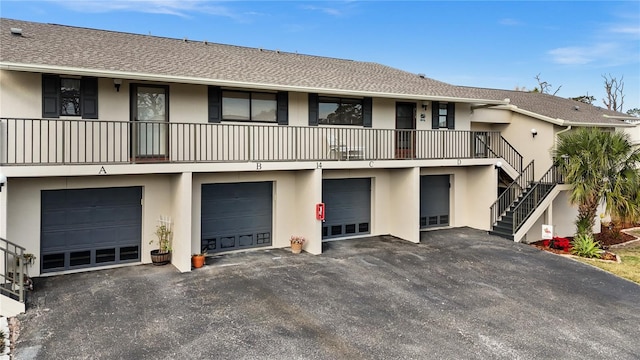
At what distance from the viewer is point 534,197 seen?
49.1ft

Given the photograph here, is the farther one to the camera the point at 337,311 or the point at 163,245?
the point at 163,245

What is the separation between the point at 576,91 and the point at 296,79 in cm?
4397

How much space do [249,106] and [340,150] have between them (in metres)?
3.23

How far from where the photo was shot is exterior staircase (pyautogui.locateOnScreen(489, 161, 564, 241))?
Result: 14.4 meters

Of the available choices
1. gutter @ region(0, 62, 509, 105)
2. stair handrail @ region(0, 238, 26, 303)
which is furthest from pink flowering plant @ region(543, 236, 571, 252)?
stair handrail @ region(0, 238, 26, 303)

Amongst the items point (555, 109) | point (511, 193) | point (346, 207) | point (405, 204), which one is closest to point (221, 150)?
point (346, 207)

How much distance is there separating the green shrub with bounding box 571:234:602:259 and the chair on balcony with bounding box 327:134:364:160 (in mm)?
8015

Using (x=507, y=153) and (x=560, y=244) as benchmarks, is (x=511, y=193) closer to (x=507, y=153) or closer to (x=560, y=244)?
(x=507, y=153)

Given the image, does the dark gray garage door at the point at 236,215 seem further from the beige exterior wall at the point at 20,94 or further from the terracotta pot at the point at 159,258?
the beige exterior wall at the point at 20,94

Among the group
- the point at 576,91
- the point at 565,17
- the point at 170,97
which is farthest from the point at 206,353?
the point at 576,91

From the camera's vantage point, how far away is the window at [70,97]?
9422 mm

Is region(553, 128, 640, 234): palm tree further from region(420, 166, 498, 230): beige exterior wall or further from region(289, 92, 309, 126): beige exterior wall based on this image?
region(289, 92, 309, 126): beige exterior wall

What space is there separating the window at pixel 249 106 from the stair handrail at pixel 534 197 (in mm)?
9516

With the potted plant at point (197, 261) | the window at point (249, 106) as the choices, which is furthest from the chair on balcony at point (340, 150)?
the potted plant at point (197, 261)
